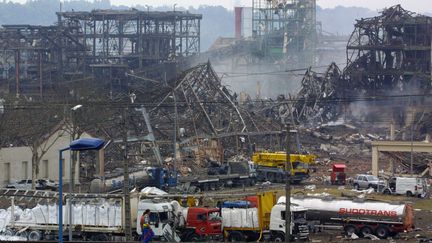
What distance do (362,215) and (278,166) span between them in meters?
15.2

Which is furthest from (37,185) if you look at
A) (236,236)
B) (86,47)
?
(86,47)

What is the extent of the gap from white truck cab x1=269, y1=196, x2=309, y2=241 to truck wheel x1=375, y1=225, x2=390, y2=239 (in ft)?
6.77

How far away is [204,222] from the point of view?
23.7 metres

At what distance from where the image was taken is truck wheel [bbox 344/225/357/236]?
2498 cm

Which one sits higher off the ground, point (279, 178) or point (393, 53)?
point (393, 53)

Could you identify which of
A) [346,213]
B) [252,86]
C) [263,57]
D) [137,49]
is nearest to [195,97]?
[346,213]

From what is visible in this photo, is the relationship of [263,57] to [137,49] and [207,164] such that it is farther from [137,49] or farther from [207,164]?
[207,164]

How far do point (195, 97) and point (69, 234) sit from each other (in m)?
25.7

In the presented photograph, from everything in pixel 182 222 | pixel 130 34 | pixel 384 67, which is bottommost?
pixel 182 222

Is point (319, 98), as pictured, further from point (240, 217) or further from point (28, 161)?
point (240, 217)

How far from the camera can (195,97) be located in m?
48.2

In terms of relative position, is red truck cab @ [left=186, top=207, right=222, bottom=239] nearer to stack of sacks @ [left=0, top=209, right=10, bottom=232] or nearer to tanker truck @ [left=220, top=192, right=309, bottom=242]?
tanker truck @ [left=220, top=192, right=309, bottom=242]

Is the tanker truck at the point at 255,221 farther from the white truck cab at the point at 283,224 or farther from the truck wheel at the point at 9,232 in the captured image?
the truck wheel at the point at 9,232

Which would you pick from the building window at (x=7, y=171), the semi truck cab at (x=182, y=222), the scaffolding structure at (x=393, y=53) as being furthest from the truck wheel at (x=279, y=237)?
the scaffolding structure at (x=393, y=53)
